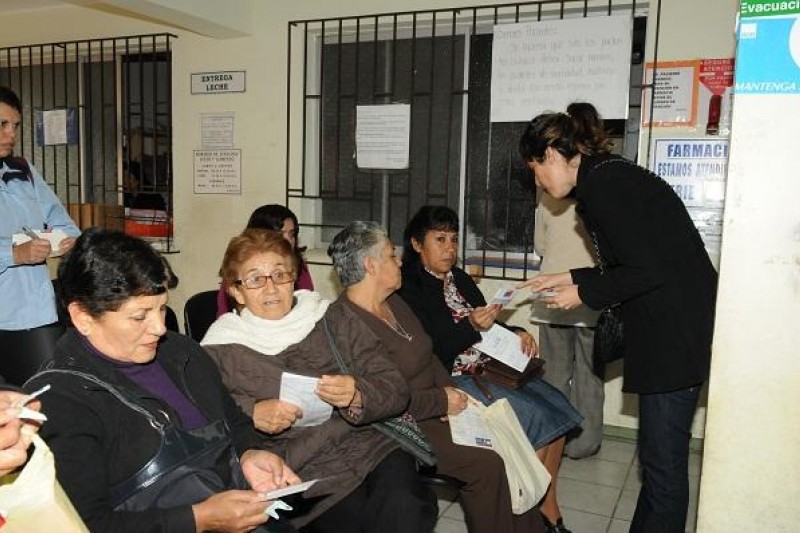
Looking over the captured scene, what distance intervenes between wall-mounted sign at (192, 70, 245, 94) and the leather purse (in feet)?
8.79

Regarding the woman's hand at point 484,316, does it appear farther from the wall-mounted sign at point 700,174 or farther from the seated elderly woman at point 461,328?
the wall-mounted sign at point 700,174

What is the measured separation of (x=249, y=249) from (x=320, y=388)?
537 millimetres

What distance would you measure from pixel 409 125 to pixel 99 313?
2805 millimetres

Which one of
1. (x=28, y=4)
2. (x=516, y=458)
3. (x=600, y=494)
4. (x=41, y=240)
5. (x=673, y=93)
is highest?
(x=28, y=4)

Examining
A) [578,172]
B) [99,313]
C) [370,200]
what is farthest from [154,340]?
[370,200]

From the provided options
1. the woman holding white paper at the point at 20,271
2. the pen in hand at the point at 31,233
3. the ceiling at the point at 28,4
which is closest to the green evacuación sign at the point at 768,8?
the woman holding white paper at the point at 20,271

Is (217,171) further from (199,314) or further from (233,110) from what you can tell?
(199,314)

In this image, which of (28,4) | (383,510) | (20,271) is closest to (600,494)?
(383,510)

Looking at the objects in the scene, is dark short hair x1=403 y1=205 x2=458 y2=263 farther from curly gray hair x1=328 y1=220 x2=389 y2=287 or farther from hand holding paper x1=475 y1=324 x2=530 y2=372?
curly gray hair x1=328 y1=220 x2=389 y2=287

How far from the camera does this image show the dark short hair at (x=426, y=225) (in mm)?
2951

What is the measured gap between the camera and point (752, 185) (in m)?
1.46

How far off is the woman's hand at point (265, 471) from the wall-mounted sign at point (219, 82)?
10.5ft

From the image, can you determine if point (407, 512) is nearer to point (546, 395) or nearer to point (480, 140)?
point (546, 395)

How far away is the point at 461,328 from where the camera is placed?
107 inches
